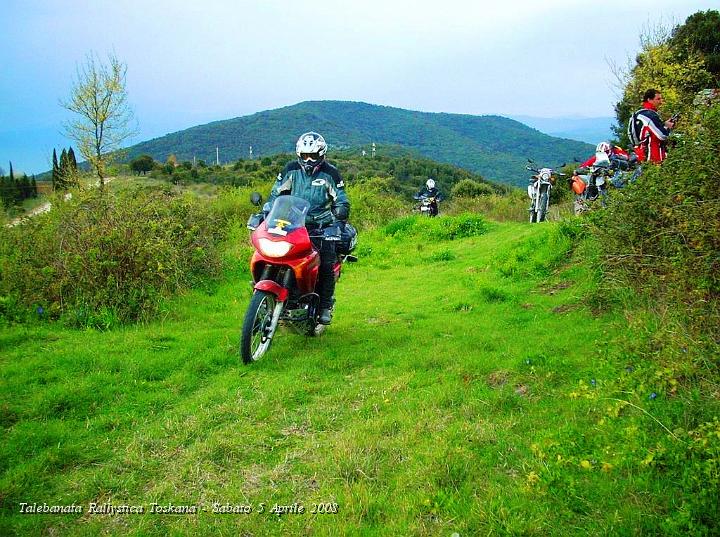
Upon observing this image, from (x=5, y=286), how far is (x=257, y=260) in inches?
130

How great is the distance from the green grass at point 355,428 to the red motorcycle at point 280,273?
0.31 metres

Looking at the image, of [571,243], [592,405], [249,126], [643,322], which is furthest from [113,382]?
[249,126]

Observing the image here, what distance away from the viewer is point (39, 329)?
Answer: 5926mm

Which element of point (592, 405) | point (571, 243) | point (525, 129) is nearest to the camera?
point (592, 405)

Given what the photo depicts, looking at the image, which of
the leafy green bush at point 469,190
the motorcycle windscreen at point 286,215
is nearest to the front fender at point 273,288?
the motorcycle windscreen at point 286,215

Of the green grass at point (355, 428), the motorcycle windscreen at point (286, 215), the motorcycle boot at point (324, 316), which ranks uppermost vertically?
the motorcycle windscreen at point (286, 215)

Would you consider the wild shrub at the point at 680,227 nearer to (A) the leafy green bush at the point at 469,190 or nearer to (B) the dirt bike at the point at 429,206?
(B) the dirt bike at the point at 429,206

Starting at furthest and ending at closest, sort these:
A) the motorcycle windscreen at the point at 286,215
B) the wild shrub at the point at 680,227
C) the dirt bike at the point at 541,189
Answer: the dirt bike at the point at 541,189 → the motorcycle windscreen at the point at 286,215 → the wild shrub at the point at 680,227

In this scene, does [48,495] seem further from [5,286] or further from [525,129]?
[525,129]

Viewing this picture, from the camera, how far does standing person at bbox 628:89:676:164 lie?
7.15m

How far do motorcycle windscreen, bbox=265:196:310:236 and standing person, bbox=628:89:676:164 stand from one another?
4.70m

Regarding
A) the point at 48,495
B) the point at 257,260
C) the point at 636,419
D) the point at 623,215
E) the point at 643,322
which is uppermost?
the point at 623,215

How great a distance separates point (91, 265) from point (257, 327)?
8.52 feet

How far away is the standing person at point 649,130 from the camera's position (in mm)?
7148
